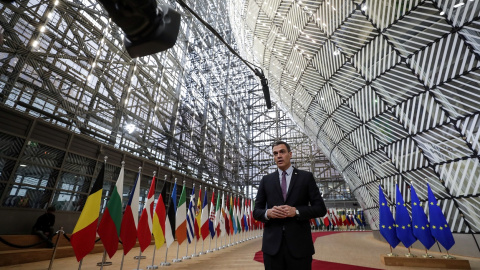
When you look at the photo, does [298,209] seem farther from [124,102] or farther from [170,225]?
[124,102]

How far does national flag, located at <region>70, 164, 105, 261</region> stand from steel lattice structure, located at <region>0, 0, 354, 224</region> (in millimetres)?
4220

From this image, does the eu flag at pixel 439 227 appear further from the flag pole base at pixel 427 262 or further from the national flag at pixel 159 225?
the national flag at pixel 159 225

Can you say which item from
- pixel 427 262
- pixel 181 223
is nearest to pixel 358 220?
pixel 427 262

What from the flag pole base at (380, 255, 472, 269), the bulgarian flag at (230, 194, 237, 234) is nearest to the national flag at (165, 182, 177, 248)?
the bulgarian flag at (230, 194, 237, 234)

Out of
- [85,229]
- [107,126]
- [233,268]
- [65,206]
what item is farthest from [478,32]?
[107,126]

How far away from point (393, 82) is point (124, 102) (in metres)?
10.6

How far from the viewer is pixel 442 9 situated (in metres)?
6.06

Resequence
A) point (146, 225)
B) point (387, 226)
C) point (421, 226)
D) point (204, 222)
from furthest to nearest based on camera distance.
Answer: point (204, 222)
point (387, 226)
point (421, 226)
point (146, 225)

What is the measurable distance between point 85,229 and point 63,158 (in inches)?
195

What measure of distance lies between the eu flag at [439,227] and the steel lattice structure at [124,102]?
10112 mm

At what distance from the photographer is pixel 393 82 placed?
312 inches

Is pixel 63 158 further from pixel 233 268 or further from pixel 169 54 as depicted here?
pixel 169 54

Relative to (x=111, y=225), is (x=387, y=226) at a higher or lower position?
higher

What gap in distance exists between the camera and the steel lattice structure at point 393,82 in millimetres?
6430
